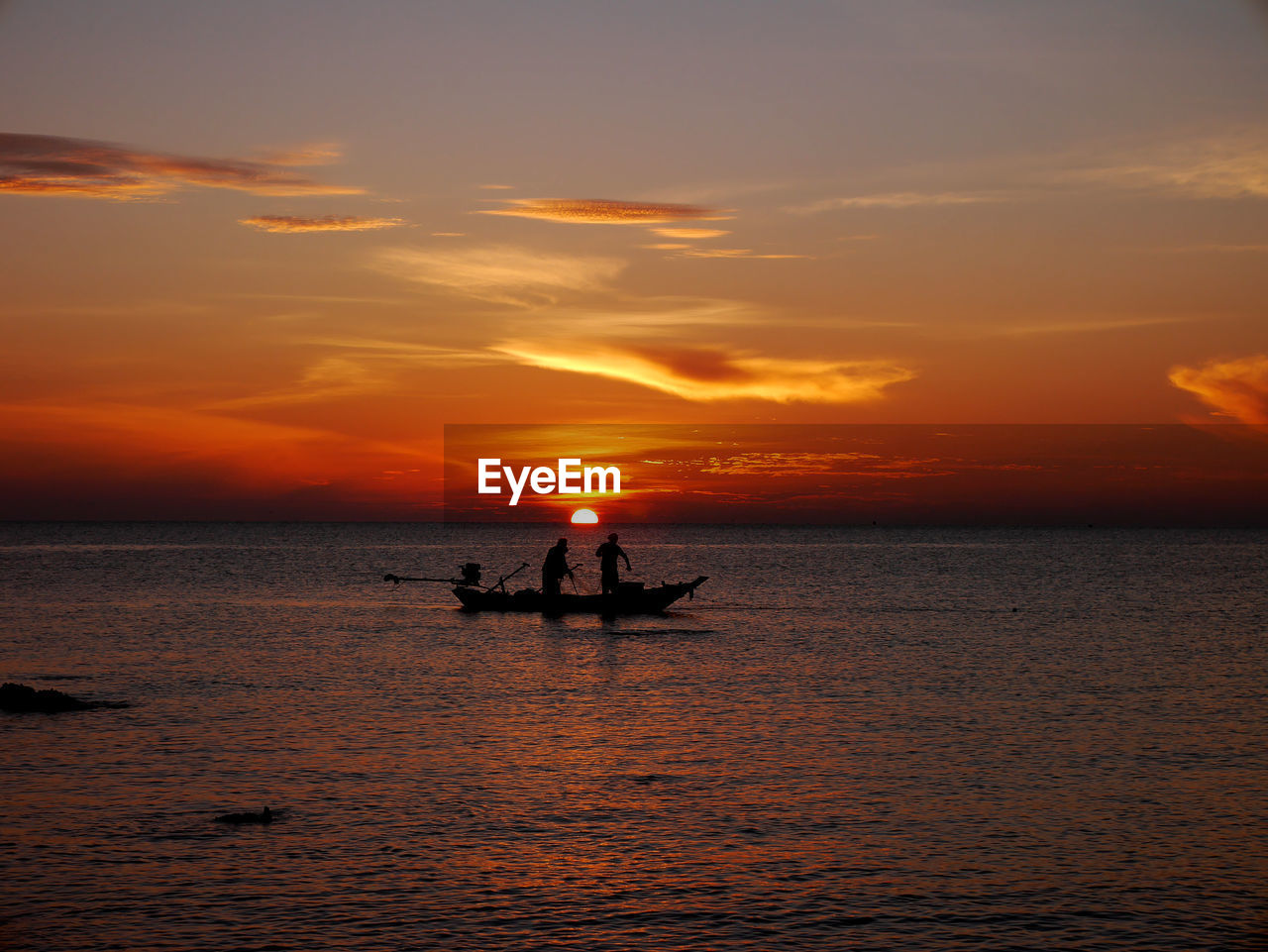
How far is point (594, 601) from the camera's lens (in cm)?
4694

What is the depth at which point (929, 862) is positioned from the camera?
15.4 meters

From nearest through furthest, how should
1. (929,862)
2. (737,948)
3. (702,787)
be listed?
(737,948), (929,862), (702,787)

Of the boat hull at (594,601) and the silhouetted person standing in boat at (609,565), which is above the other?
the silhouetted person standing in boat at (609,565)

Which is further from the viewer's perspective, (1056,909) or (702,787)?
(702,787)

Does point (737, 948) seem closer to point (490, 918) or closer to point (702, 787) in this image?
point (490, 918)

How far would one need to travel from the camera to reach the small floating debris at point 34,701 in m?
25.2

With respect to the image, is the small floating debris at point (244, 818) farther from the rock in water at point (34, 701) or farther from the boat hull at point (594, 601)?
the boat hull at point (594, 601)

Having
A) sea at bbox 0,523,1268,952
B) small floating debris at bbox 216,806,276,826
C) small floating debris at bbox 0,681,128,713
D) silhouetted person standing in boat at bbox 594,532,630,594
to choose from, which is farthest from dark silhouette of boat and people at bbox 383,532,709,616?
small floating debris at bbox 216,806,276,826

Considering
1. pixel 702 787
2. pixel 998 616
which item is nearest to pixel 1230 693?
pixel 702 787

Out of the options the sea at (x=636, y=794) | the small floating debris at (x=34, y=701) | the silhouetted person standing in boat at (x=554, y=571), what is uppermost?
the silhouetted person standing in boat at (x=554, y=571)

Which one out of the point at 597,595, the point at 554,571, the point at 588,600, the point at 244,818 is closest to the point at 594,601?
the point at 588,600

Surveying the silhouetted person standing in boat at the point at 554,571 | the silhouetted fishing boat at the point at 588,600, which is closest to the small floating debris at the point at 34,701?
the silhouetted fishing boat at the point at 588,600

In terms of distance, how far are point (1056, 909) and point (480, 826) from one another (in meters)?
7.67

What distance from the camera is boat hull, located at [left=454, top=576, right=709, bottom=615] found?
46781 millimetres
